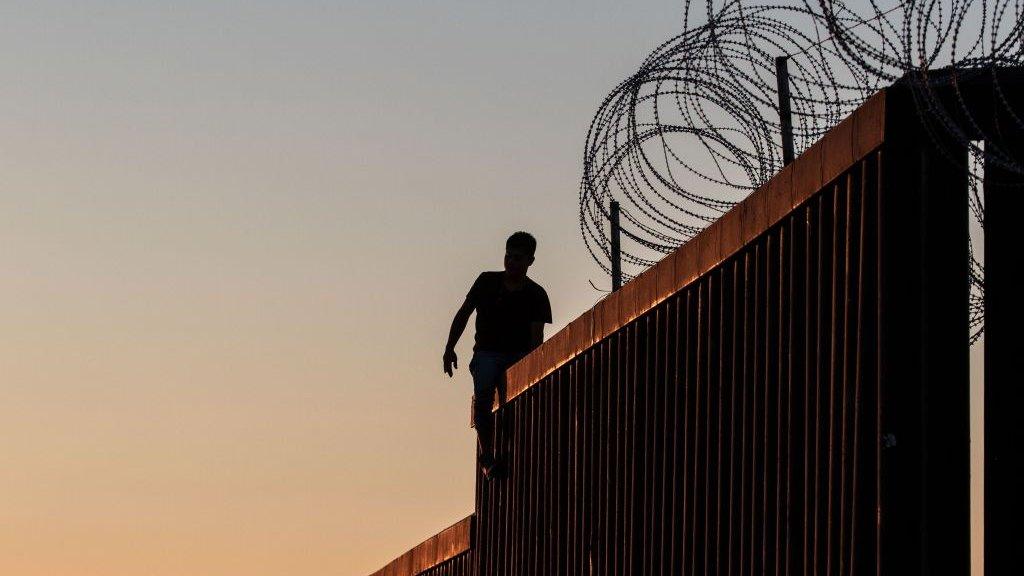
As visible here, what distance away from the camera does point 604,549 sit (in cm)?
1588

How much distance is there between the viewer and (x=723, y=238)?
523 inches

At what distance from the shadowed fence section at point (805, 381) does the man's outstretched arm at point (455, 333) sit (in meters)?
1.46

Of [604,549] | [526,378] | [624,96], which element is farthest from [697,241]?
[526,378]

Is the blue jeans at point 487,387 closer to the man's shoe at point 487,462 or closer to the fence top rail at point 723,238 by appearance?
the man's shoe at point 487,462

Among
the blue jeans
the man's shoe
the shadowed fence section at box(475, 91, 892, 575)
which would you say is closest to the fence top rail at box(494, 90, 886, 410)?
the shadowed fence section at box(475, 91, 892, 575)

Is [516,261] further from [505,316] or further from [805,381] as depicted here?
[805,381]

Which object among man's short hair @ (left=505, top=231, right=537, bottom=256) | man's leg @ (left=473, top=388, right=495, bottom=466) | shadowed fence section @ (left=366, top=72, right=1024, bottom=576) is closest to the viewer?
shadowed fence section @ (left=366, top=72, right=1024, bottom=576)

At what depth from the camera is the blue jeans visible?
18.6 meters

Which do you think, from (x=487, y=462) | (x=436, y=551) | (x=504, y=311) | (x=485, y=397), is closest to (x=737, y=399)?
(x=504, y=311)

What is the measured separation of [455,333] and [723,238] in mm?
4813

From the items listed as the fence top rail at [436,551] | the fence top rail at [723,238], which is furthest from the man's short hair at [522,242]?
the fence top rail at [436,551]

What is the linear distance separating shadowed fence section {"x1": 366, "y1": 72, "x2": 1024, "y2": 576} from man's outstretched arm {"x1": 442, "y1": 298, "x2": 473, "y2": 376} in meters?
1.46

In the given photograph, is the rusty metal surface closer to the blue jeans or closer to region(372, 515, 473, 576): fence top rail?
the blue jeans

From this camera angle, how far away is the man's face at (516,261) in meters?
16.9
